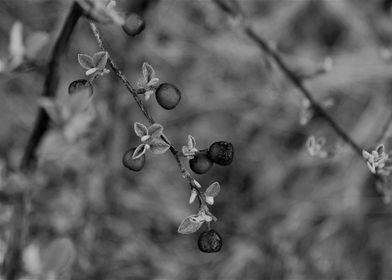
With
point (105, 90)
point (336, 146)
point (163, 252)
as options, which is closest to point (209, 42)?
point (105, 90)

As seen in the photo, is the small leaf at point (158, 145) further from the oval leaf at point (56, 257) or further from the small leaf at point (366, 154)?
the small leaf at point (366, 154)

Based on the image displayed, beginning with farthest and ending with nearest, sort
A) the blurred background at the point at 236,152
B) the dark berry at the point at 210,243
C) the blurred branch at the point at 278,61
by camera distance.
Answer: the blurred background at the point at 236,152
the blurred branch at the point at 278,61
the dark berry at the point at 210,243

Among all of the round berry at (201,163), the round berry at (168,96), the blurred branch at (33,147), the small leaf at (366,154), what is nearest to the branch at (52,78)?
the blurred branch at (33,147)

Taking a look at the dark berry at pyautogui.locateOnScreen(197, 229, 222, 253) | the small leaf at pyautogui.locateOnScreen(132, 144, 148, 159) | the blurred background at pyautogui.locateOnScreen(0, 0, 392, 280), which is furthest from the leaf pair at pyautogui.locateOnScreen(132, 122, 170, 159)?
the blurred background at pyautogui.locateOnScreen(0, 0, 392, 280)

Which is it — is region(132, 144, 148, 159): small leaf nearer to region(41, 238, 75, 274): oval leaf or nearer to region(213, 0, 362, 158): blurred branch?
region(41, 238, 75, 274): oval leaf

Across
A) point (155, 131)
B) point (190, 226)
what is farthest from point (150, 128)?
point (190, 226)

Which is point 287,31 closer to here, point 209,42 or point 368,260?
point 209,42

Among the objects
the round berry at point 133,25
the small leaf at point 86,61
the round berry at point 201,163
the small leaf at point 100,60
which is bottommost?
the round berry at point 201,163
